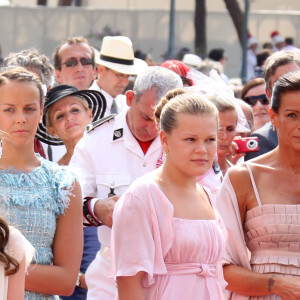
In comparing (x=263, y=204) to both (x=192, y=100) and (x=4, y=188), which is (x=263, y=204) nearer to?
(x=192, y=100)

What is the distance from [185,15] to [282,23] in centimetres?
268

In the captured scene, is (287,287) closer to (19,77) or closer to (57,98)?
(19,77)

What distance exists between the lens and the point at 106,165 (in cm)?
606

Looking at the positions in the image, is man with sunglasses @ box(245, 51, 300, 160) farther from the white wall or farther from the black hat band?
the white wall

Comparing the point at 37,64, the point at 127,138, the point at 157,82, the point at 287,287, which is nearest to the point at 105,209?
the point at 127,138

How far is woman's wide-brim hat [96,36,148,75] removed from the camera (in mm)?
9212

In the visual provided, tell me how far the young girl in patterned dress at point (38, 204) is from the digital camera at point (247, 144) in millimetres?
1932

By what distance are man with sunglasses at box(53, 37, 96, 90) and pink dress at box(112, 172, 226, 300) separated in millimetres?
4632

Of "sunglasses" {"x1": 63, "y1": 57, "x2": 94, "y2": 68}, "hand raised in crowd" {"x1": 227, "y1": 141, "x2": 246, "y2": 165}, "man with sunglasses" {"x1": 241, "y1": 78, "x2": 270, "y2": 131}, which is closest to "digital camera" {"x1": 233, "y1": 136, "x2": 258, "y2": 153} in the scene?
"hand raised in crowd" {"x1": 227, "y1": 141, "x2": 246, "y2": 165}

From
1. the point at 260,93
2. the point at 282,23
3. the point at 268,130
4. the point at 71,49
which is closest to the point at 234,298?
the point at 268,130

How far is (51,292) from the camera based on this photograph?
15.7ft

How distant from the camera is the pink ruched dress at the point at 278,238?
4875mm

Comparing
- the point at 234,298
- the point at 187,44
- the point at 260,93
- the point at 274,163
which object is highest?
the point at 187,44

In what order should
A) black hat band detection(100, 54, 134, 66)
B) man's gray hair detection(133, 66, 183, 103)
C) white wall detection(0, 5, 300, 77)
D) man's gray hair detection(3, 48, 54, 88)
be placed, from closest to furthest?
man's gray hair detection(133, 66, 183, 103), man's gray hair detection(3, 48, 54, 88), black hat band detection(100, 54, 134, 66), white wall detection(0, 5, 300, 77)
